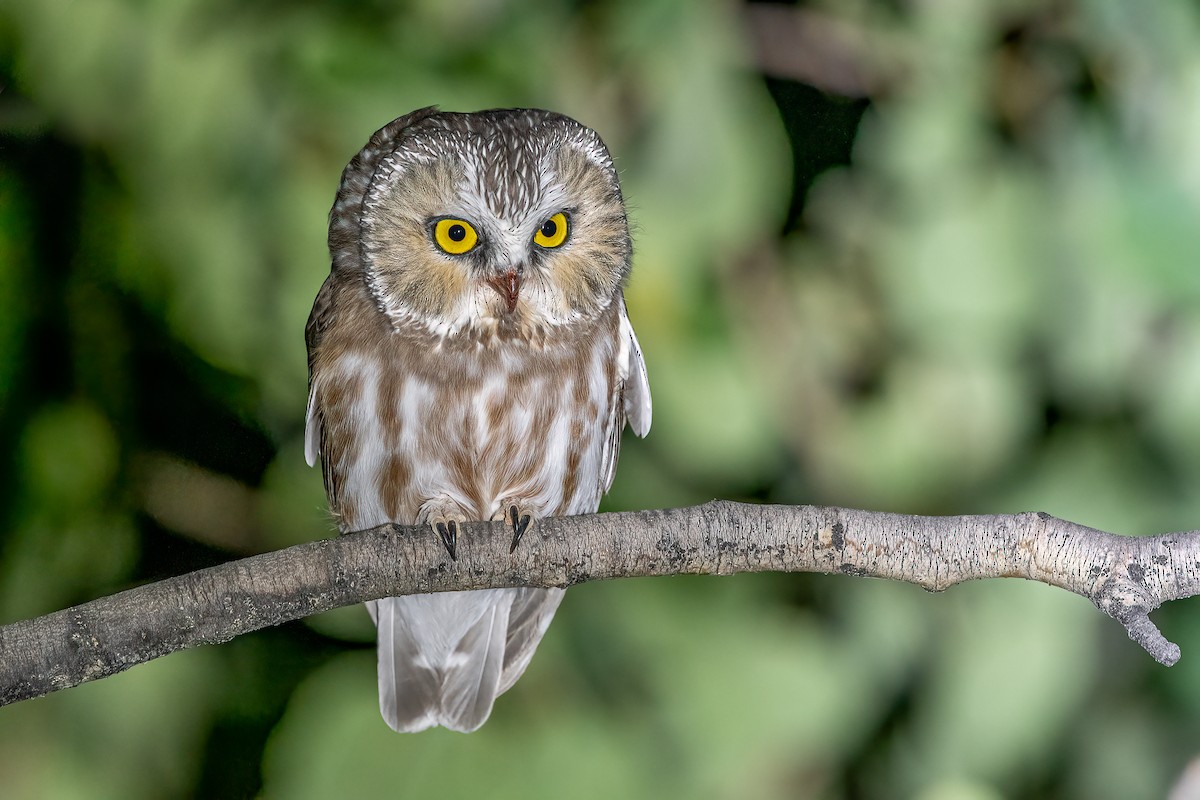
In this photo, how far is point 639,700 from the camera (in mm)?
1604

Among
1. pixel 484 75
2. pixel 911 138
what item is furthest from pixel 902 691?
pixel 484 75

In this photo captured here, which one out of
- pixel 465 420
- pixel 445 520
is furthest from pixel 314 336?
pixel 445 520

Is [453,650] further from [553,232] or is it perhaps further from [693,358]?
[553,232]

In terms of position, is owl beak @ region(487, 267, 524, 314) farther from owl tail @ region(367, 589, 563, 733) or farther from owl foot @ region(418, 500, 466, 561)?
owl tail @ region(367, 589, 563, 733)

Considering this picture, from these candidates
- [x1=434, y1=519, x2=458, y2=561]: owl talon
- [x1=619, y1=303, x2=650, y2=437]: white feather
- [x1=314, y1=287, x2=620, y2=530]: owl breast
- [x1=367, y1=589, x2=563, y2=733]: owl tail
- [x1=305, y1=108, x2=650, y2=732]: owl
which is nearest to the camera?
[x1=434, y1=519, x2=458, y2=561]: owl talon

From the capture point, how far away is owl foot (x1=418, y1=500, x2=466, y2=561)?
1.16m

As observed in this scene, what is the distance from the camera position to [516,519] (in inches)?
48.0

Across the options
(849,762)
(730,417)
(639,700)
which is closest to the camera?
(730,417)

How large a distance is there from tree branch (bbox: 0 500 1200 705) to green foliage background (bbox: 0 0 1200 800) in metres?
0.40

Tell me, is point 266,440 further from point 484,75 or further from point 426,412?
point 484,75

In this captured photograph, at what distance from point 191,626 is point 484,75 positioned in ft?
2.71

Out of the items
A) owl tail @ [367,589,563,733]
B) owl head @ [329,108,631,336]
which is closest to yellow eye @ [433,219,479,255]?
owl head @ [329,108,631,336]

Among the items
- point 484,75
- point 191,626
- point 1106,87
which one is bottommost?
point 191,626

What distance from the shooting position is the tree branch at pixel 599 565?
1.01 meters
